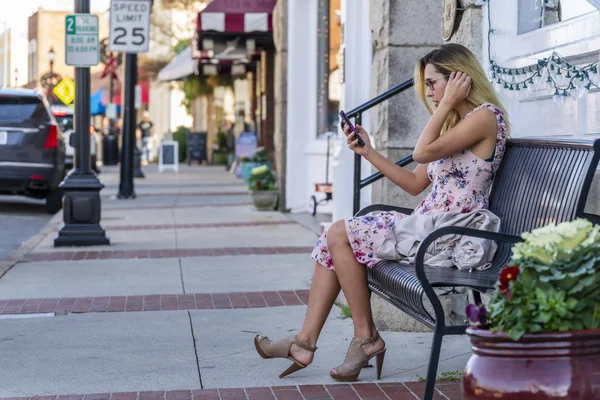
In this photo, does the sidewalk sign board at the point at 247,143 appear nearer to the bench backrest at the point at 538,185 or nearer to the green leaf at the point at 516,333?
the bench backrest at the point at 538,185

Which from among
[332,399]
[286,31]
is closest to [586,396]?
[332,399]

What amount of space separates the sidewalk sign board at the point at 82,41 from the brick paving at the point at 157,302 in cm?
438

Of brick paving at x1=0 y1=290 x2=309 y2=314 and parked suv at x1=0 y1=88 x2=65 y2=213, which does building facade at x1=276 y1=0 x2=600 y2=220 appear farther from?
parked suv at x1=0 y1=88 x2=65 y2=213

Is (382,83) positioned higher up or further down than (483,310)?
higher up

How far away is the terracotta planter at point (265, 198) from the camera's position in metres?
15.3

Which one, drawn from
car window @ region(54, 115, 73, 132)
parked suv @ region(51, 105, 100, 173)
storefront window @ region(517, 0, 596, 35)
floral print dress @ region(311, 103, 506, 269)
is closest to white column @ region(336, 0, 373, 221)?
storefront window @ region(517, 0, 596, 35)

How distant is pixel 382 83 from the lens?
6574 millimetres

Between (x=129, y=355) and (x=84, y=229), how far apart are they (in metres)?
5.39

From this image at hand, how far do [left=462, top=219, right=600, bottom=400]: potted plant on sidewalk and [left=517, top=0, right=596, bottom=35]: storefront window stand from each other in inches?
89.3

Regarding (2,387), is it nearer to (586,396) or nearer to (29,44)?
(586,396)

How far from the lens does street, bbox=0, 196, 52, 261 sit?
1182 cm

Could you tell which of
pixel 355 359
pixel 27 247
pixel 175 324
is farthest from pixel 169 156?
pixel 355 359

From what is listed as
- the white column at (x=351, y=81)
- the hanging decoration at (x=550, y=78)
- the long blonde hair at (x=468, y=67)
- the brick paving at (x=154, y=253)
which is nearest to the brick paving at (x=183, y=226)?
the brick paving at (x=154, y=253)

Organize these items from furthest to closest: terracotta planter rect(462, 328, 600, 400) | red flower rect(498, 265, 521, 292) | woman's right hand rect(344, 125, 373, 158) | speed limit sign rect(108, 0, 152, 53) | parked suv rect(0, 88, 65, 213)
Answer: speed limit sign rect(108, 0, 152, 53), parked suv rect(0, 88, 65, 213), woman's right hand rect(344, 125, 373, 158), red flower rect(498, 265, 521, 292), terracotta planter rect(462, 328, 600, 400)
